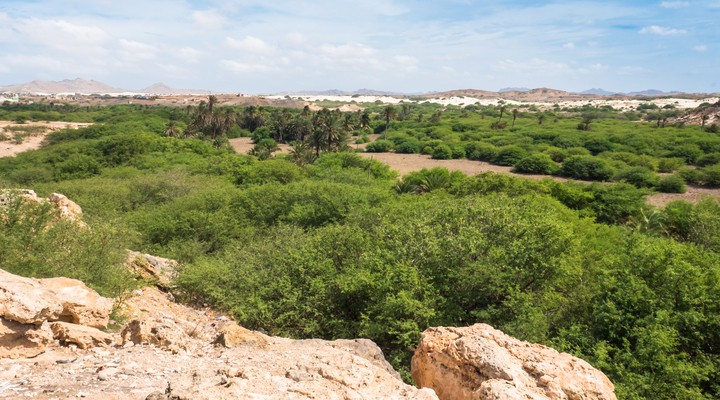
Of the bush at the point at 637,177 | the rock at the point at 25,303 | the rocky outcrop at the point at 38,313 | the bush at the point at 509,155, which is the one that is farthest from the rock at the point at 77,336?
the bush at the point at 509,155

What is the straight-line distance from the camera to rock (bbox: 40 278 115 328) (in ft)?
27.1

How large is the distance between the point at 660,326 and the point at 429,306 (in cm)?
494

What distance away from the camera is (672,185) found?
47.2 metres

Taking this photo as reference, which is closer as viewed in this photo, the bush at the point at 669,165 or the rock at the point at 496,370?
the rock at the point at 496,370

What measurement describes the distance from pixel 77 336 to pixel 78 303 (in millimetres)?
1069

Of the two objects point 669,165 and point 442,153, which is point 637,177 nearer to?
point 669,165

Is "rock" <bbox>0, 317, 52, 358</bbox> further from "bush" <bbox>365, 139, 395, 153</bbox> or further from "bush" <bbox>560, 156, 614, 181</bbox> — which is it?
"bush" <bbox>365, 139, 395, 153</bbox>

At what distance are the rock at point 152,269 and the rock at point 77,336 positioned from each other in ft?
26.3

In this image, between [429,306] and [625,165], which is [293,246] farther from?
[625,165]

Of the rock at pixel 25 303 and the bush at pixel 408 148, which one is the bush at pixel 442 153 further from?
the rock at pixel 25 303

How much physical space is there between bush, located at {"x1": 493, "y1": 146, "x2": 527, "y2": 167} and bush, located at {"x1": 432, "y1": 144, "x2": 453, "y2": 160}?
6983mm

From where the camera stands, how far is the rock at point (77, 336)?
7.45m

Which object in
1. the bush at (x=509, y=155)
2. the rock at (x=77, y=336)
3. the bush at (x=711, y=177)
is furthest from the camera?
the bush at (x=509, y=155)

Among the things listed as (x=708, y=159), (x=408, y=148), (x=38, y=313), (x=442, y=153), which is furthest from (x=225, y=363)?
(x=408, y=148)
